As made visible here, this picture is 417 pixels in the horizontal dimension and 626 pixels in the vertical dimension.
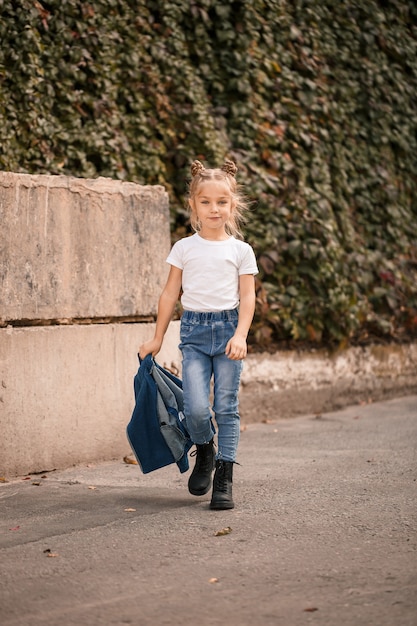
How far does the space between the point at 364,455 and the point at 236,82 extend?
3.19 metres

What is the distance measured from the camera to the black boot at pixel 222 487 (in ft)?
13.8

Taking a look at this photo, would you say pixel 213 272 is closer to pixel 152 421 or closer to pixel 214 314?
pixel 214 314

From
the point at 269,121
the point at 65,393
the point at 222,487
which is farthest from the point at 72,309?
the point at 269,121

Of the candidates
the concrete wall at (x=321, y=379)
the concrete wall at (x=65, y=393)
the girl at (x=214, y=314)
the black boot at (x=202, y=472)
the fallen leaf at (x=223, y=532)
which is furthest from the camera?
the concrete wall at (x=321, y=379)

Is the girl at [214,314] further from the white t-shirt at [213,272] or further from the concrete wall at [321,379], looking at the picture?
the concrete wall at [321,379]

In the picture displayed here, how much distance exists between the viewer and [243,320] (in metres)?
4.25

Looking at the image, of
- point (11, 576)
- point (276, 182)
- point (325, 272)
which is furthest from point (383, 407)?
point (11, 576)

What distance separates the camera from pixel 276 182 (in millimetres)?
7262

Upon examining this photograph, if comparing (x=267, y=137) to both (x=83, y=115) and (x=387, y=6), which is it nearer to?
(x=83, y=115)

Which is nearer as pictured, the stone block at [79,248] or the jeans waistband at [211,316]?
the jeans waistband at [211,316]

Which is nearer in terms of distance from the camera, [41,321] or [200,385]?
[200,385]

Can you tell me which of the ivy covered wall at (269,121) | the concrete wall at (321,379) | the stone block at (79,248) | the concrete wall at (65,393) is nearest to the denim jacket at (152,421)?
the concrete wall at (65,393)

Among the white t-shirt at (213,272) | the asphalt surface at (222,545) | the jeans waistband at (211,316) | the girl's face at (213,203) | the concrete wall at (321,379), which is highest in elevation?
the girl's face at (213,203)

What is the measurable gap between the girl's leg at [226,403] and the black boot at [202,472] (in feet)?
0.46
